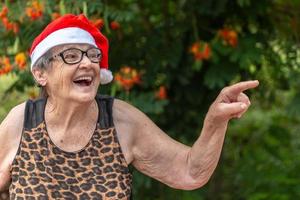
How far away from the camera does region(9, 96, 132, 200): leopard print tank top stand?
2.44 m

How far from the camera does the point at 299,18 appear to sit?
4133mm

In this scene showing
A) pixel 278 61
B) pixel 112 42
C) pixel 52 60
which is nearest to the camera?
pixel 52 60

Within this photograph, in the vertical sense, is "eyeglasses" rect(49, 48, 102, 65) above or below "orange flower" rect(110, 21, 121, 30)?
above

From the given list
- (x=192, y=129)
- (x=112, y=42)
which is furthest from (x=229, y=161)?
(x=112, y=42)

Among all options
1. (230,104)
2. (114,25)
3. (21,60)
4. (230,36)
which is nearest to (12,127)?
(230,104)

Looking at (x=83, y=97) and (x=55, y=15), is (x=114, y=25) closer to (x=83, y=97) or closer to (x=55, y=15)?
(x=55, y=15)

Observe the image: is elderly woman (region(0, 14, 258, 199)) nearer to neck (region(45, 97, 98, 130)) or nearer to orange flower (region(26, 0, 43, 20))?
neck (region(45, 97, 98, 130))

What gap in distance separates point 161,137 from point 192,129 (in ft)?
6.65

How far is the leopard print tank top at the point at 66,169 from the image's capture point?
Answer: 2.44m

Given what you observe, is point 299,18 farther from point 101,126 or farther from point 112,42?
point 101,126

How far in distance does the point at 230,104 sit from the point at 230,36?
157cm

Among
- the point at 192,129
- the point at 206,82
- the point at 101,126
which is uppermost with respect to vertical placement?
the point at 101,126

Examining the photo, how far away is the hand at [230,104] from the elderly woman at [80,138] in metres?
0.02

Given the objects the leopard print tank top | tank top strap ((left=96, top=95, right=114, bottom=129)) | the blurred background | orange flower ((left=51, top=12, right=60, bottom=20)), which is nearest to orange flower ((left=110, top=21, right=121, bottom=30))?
the blurred background
